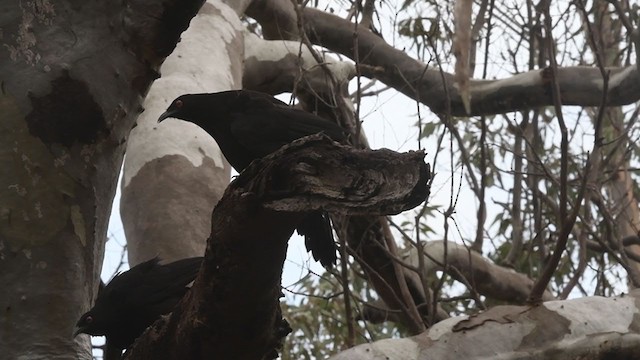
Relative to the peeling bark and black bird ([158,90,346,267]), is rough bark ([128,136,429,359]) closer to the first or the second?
the peeling bark

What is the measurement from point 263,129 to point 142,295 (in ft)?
2.25

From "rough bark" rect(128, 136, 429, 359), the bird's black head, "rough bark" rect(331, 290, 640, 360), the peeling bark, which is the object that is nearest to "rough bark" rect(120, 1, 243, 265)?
the bird's black head

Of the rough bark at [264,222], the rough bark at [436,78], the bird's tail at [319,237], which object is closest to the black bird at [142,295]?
the bird's tail at [319,237]

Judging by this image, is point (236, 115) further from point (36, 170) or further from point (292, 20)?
point (292, 20)

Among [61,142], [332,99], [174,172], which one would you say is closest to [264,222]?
[61,142]

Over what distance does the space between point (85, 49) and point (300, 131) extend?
983mm

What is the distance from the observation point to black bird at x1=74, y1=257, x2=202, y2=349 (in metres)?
2.84

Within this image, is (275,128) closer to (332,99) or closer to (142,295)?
(142,295)

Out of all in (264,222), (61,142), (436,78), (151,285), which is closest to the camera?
(264,222)

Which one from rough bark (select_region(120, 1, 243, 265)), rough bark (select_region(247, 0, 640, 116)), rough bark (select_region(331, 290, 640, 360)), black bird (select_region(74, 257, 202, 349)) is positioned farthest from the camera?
rough bark (select_region(247, 0, 640, 116))

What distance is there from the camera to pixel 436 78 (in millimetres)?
5629

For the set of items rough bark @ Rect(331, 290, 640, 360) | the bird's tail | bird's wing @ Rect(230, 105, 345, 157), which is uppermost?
bird's wing @ Rect(230, 105, 345, 157)

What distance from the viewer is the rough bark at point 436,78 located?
17.6ft

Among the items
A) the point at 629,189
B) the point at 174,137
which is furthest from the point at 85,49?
the point at 629,189
